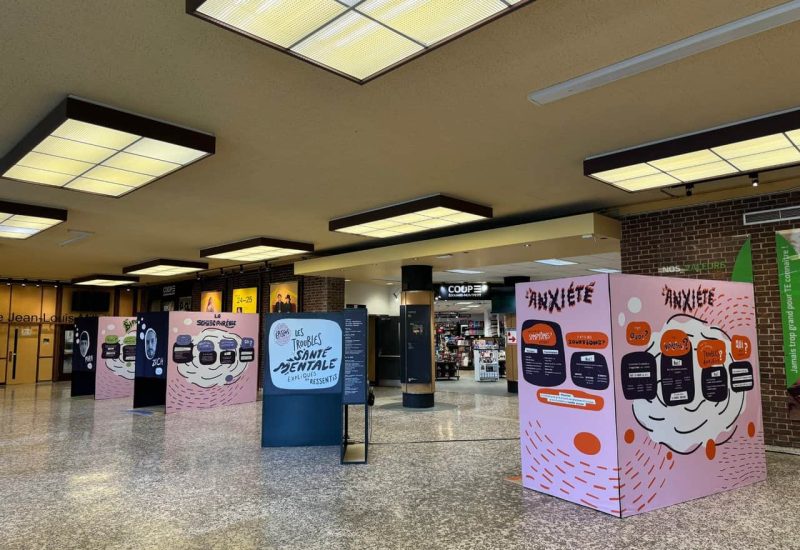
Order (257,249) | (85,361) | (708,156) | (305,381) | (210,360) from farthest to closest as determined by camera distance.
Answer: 1. (85,361)
2. (210,360)
3. (257,249)
4. (305,381)
5. (708,156)

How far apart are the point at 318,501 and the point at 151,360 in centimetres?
759

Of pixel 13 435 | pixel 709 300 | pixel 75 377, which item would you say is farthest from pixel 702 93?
pixel 75 377

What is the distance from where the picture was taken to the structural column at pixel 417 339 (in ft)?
36.3

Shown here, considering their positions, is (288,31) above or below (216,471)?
above

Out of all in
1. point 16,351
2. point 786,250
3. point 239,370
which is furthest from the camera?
point 16,351

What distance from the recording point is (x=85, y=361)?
44.5 ft

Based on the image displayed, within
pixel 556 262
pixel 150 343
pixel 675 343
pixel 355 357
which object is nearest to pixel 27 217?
pixel 150 343

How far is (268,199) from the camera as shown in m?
7.66

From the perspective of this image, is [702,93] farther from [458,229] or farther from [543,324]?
[458,229]

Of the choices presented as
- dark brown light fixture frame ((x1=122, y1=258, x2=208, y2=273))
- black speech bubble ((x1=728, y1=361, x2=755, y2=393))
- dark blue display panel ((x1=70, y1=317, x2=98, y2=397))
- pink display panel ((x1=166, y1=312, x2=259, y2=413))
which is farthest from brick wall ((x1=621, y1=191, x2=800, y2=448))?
dark blue display panel ((x1=70, y1=317, x2=98, y2=397))

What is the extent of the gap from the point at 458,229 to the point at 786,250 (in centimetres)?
499

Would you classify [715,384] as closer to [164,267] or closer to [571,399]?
[571,399]

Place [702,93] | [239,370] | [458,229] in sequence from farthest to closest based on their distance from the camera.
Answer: [239,370], [458,229], [702,93]

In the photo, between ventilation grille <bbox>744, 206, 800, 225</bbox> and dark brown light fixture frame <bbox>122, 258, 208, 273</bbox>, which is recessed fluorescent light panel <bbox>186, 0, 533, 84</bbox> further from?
dark brown light fixture frame <bbox>122, 258, 208, 273</bbox>
